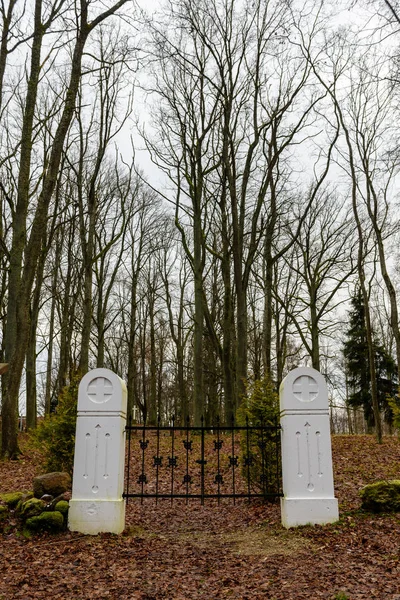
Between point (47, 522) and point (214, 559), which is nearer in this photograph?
point (214, 559)

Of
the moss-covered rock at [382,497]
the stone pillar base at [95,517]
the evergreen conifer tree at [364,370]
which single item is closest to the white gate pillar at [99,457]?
the stone pillar base at [95,517]

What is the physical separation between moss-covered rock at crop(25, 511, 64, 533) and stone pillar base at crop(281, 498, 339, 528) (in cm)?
272

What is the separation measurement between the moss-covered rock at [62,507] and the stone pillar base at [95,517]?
11cm

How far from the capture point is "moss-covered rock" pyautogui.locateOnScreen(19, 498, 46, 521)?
6117 mm

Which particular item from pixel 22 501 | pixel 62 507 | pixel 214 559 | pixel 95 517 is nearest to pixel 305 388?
pixel 214 559

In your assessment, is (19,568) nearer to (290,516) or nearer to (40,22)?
(290,516)

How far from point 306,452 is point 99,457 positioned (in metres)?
2.56

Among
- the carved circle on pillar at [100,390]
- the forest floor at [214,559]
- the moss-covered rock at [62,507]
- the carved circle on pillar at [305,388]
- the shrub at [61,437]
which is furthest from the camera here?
the shrub at [61,437]

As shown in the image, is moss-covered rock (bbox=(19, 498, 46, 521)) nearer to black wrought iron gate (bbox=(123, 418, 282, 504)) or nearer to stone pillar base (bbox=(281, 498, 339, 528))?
black wrought iron gate (bbox=(123, 418, 282, 504))

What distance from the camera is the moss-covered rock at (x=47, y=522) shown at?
5973 millimetres

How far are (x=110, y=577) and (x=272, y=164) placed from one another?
527 inches

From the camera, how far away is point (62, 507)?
6.25 meters

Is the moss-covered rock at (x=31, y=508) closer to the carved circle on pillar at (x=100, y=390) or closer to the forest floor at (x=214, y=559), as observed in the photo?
the forest floor at (x=214, y=559)

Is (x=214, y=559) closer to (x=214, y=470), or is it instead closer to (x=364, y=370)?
(x=214, y=470)
